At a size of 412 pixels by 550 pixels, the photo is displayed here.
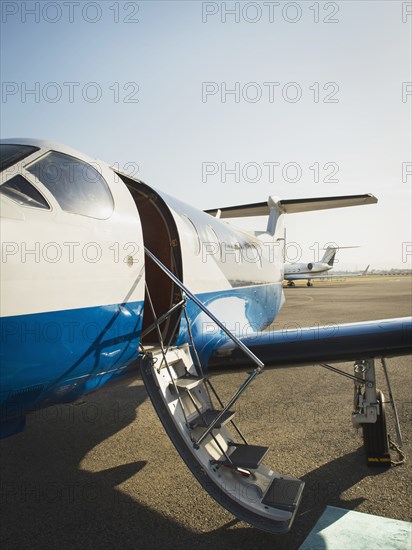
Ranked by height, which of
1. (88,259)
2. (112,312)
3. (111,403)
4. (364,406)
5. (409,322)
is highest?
(88,259)

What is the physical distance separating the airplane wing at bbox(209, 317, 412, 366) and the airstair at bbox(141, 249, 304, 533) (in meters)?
0.95

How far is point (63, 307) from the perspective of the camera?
2.98m

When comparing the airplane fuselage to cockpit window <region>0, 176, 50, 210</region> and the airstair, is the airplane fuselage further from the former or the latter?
the airstair

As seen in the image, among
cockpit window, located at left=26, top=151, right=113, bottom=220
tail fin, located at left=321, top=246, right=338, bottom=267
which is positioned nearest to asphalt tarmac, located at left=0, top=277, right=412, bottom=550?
cockpit window, located at left=26, top=151, right=113, bottom=220

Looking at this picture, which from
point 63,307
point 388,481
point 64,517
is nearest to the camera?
point 63,307

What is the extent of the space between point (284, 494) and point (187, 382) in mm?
Answer: 1258

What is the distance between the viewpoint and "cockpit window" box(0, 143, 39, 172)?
3.02 metres

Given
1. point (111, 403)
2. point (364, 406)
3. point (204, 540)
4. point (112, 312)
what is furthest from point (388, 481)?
point (111, 403)

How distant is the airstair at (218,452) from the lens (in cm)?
339

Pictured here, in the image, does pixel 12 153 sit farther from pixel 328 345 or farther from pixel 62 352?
pixel 328 345

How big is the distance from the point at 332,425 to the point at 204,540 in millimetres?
3013

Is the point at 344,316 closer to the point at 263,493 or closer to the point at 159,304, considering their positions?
the point at 159,304

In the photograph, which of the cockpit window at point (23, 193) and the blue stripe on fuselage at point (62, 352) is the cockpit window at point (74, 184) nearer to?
the cockpit window at point (23, 193)

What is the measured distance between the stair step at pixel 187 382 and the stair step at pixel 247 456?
692 millimetres
